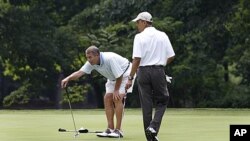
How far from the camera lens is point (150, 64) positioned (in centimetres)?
1255

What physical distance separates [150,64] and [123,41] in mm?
28261

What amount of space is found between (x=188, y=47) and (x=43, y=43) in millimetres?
8244

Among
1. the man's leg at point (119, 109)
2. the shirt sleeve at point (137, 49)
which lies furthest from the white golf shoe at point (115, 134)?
the shirt sleeve at point (137, 49)

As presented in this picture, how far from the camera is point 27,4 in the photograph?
1828 inches

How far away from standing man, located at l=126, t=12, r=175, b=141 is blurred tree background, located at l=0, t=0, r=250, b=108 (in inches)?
1026

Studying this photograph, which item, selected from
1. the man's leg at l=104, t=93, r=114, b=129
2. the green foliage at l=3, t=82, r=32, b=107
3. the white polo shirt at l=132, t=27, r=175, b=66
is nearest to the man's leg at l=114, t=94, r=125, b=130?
the man's leg at l=104, t=93, r=114, b=129

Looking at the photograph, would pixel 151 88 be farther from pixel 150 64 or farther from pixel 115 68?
pixel 115 68

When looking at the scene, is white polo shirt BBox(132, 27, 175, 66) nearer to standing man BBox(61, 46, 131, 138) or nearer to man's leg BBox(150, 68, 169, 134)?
man's leg BBox(150, 68, 169, 134)

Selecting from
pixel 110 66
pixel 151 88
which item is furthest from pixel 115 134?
pixel 151 88

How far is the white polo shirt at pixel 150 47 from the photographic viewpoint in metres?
12.5

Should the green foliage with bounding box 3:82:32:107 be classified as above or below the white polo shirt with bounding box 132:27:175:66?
below

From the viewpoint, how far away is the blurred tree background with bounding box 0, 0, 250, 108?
39594mm

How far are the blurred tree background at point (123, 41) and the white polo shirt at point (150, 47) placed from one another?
26.1 m

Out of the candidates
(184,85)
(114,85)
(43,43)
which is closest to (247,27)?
(184,85)
